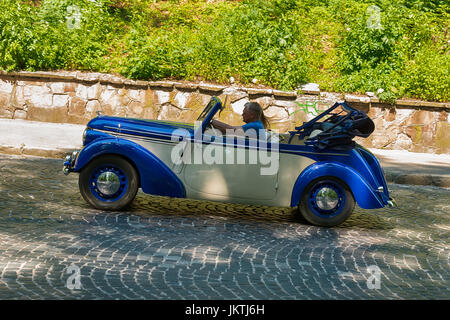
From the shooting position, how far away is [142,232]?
6.57 meters

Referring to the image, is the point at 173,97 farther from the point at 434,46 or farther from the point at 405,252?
the point at 405,252

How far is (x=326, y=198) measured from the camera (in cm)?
738

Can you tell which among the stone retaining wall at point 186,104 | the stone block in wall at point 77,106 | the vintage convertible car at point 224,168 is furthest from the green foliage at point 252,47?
the vintage convertible car at point 224,168

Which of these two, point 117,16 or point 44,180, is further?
point 117,16

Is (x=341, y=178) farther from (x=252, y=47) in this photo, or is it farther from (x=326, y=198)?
(x=252, y=47)

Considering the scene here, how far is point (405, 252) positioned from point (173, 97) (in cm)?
801

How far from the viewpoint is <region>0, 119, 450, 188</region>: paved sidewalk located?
1085 cm

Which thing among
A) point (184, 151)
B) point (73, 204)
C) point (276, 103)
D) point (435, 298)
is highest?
point (276, 103)

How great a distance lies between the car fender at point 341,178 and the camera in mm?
7199

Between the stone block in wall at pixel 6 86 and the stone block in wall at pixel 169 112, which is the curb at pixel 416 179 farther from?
the stone block in wall at pixel 6 86

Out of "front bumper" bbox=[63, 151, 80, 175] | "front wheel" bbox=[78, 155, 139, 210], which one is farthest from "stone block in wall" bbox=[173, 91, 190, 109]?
"front wheel" bbox=[78, 155, 139, 210]

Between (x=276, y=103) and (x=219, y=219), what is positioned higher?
(x=276, y=103)

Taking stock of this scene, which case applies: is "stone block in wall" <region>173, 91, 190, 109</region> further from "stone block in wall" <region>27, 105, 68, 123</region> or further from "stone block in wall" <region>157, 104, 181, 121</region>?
"stone block in wall" <region>27, 105, 68, 123</region>
